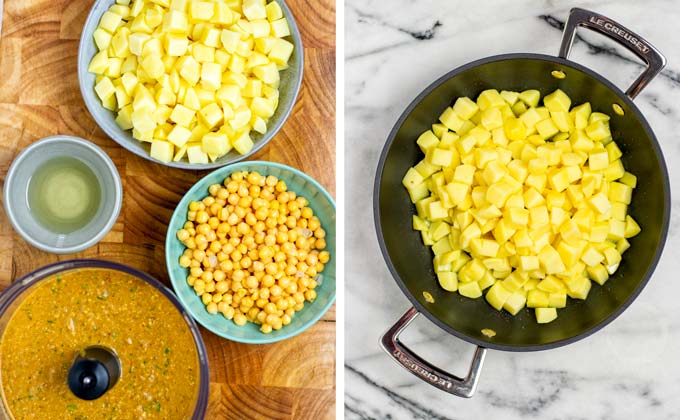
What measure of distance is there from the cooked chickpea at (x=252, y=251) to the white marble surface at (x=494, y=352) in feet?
1.88

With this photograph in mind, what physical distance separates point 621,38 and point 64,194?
1.10 metres

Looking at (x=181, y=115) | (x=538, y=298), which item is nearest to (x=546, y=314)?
(x=538, y=298)

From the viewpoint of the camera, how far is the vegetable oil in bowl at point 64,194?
55.9 inches

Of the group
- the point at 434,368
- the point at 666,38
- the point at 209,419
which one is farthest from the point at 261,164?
the point at 666,38

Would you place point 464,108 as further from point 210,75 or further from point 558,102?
point 210,75

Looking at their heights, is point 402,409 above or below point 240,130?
above

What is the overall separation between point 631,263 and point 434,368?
11.6 inches

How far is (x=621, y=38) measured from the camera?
2.72 ft

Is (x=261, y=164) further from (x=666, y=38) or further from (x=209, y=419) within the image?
(x=666, y=38)

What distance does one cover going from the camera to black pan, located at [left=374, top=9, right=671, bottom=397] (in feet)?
2.75

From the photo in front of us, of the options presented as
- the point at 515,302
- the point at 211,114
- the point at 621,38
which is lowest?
the point at 211,114

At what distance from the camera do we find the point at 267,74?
55.1 inches

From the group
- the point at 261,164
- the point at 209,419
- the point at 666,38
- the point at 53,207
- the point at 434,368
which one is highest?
the point at 666,38

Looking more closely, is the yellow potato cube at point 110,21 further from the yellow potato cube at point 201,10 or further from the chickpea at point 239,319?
the chickpea at point 239,319
